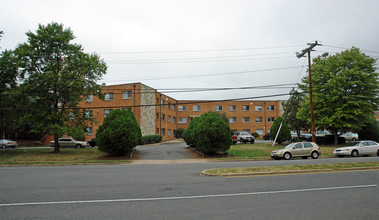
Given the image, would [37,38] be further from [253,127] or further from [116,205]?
[253,127]

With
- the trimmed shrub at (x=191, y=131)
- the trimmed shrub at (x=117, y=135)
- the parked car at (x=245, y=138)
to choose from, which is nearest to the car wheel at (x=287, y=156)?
the trimmed shrub at (x=191, y=131)

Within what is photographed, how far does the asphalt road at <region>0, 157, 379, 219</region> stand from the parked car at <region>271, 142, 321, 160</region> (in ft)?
36.3

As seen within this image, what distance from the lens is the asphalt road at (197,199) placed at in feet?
18.1

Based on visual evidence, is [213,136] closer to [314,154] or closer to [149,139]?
[314,154]

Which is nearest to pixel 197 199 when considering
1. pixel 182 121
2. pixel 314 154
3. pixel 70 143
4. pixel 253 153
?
pixel 314 154

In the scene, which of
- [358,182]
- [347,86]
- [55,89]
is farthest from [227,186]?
[347,86]

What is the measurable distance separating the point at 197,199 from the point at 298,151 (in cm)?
1640

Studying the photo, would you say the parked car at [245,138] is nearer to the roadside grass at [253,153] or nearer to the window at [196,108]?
the roadside grass at [253,153]

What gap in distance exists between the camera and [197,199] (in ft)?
22.3

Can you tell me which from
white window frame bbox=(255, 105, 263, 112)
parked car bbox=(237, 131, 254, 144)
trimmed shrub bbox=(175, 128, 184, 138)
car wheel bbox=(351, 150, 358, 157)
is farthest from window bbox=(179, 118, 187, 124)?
car wheel bbox=(351, 150, 358, 157)

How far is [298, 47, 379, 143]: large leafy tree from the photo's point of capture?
99.2 ft

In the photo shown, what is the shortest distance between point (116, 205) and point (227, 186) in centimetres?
375

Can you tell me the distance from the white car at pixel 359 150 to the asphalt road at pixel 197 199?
14776mm

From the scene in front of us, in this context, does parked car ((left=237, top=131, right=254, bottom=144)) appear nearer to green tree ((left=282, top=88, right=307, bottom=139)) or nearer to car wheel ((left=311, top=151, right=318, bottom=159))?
green tree ((left=282, top=88, right=307, bottom=139))
